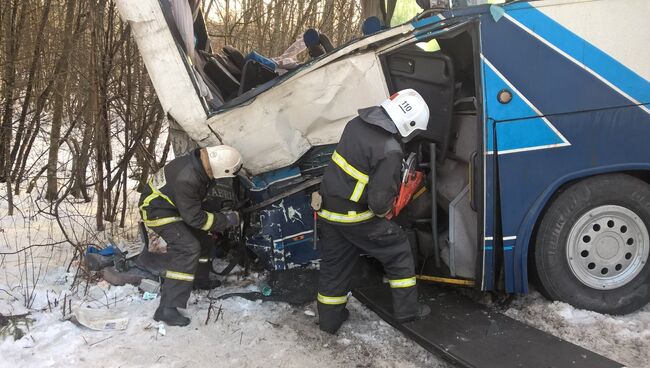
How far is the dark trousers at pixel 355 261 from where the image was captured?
3539mm

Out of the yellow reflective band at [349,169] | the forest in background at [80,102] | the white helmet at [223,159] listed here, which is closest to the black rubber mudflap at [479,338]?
the yellow reflective band at [349,169]

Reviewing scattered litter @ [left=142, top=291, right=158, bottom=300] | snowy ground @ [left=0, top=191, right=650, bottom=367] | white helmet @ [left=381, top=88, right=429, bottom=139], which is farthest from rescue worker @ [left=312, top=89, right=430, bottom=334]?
scattered litter @ [left=142, top=291, right=158, bottom=300]

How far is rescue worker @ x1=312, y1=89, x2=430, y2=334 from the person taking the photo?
3.36 meters

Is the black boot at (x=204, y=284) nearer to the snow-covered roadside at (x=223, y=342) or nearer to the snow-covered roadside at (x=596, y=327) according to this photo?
the snow-covered roadside at (x=223, y=342)

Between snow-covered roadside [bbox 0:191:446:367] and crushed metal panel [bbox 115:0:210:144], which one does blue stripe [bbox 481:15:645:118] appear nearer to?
snow-covered roadside [bbox 0:191:446:367]

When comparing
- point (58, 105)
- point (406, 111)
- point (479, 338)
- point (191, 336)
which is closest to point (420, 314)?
point (479, 338)

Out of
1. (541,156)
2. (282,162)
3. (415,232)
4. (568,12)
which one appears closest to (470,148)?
(541,156)

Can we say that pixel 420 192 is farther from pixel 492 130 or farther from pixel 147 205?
pixel 147 205

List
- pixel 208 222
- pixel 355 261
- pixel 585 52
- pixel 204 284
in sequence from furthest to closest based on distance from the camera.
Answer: pixel 204 284 < pixel 208 222 < pixel 355 261 < pixel 585 52

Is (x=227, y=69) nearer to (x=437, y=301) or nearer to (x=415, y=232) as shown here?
(x=415, y=232)

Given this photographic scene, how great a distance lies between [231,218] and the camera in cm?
414

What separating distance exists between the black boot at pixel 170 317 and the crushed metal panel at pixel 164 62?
1.33 metres

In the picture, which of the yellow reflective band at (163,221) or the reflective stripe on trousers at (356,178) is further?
the yellow reflective band at (163,221)

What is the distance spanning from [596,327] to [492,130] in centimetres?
149
